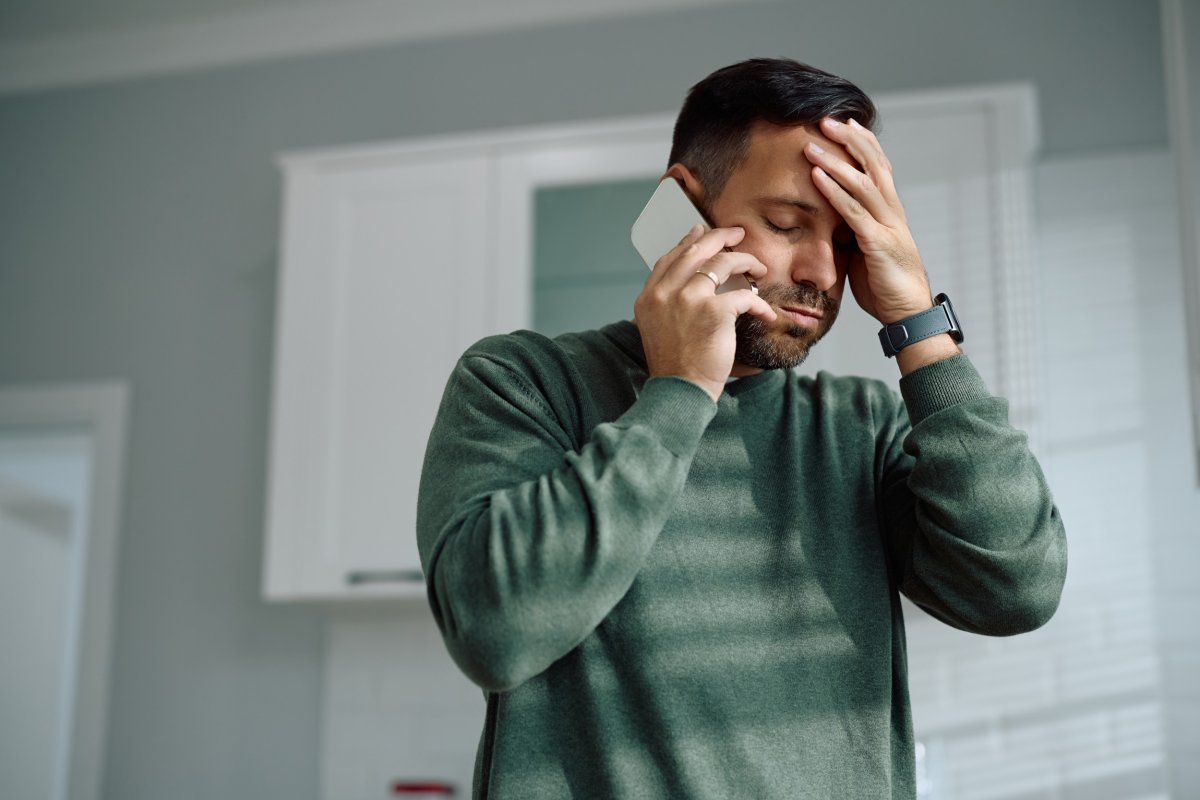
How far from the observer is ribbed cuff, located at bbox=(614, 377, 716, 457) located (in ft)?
3.07

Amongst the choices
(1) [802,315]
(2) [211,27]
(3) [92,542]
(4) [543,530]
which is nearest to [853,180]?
(1) [802,315]

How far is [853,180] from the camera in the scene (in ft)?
3.57

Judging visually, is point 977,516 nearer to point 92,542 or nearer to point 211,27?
point 92,542

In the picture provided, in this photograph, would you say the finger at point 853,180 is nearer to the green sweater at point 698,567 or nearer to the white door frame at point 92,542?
the green sweater at point 698,567

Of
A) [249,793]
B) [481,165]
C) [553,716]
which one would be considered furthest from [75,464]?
[553,716]

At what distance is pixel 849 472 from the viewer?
3.62ft

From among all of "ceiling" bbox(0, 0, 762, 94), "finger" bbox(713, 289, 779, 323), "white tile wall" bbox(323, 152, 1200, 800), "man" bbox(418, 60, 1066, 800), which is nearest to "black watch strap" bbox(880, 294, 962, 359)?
"man" bbox(418, 60, 1066, 800)

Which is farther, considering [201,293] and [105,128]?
[105,128]

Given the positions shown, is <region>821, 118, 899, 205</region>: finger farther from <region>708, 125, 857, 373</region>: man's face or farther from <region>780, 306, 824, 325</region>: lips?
<region>780, 306, 824, 325</region>: lips

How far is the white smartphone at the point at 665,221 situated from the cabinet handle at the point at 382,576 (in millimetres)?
1471

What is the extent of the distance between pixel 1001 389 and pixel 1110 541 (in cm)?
46

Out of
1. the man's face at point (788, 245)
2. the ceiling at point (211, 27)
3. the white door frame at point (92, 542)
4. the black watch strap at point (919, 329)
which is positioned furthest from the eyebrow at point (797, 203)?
the white door frame at point (92, 542)

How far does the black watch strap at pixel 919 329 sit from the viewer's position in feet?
3.58

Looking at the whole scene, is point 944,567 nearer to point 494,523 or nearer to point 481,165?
point 494,523
